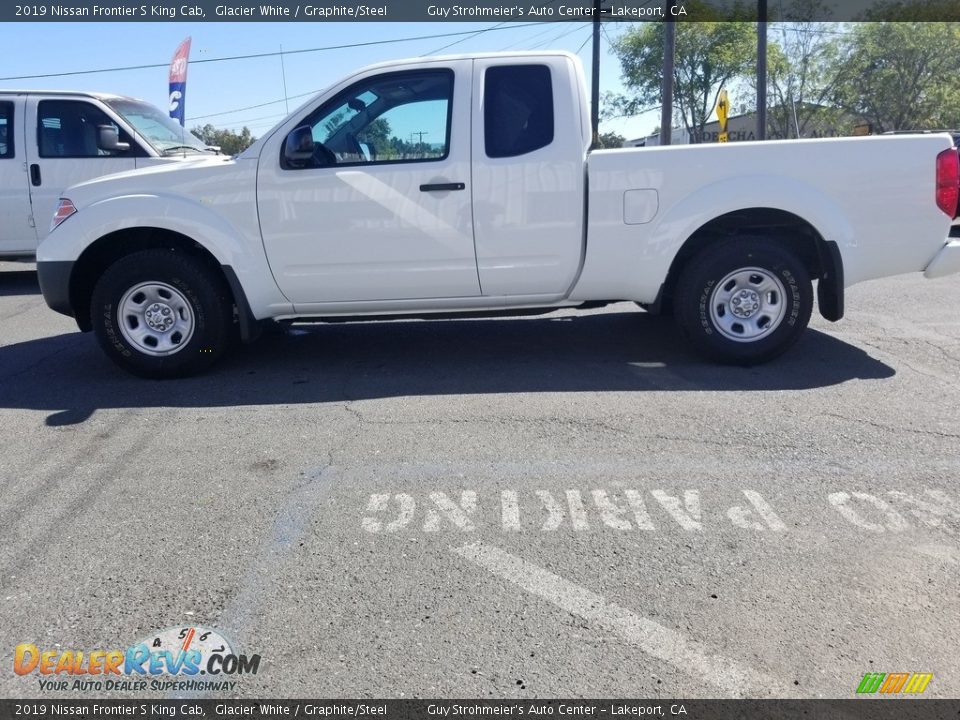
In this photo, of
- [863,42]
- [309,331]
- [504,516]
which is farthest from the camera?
[863,42]

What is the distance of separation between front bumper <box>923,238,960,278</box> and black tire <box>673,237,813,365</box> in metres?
0.80

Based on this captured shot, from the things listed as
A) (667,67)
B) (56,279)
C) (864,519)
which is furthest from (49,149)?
(667,67)

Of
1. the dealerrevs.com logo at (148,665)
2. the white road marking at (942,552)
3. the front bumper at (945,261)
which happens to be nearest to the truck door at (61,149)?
the dealerrevs.com logo at (148,665)

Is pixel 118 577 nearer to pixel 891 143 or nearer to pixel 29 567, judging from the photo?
pixel 29 567

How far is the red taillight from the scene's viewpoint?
17.7 feet

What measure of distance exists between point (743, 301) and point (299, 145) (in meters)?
3.10

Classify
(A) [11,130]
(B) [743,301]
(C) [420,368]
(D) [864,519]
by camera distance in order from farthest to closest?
(A) [11,130] → (C) [420,368] → (B) [743,301] → (D) [864,519]

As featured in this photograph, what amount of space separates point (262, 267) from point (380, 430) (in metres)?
1.64

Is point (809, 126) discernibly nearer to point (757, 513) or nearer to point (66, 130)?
point (66, 130)

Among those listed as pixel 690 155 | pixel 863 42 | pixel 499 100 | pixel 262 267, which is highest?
pixel 863 42

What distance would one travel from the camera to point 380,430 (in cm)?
471

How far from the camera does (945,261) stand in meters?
5.57

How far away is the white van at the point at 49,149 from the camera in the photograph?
9609 mm

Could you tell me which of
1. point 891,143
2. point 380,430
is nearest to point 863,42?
point 891,143
